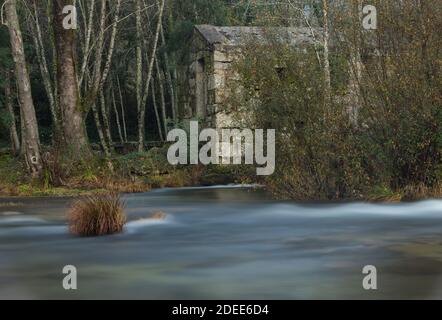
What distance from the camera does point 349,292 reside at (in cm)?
771

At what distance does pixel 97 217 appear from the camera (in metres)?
11.9

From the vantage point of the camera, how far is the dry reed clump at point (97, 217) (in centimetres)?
1171

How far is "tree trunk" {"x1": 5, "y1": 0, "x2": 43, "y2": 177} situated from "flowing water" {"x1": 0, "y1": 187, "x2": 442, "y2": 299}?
4.62 meters

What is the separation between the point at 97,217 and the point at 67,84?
36.4 feet

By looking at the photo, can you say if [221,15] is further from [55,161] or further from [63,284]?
[63,284]

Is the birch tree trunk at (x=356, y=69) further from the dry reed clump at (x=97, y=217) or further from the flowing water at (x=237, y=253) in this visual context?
the dry reed clump at (x=97, y=217)

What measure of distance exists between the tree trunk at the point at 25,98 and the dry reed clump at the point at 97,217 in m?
8.93

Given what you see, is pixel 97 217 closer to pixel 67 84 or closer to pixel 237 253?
pixel 237 253

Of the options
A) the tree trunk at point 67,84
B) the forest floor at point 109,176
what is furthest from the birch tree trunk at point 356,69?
the tree trunk at point 67,84

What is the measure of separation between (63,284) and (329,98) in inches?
377

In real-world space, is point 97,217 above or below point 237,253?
above

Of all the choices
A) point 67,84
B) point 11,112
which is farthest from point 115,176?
point 11,112
